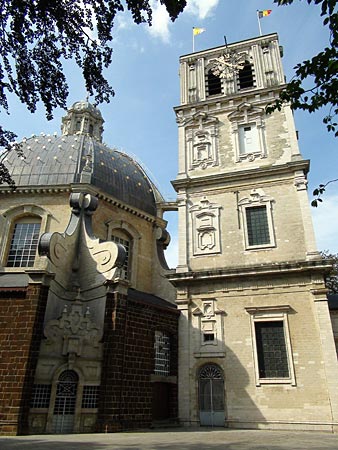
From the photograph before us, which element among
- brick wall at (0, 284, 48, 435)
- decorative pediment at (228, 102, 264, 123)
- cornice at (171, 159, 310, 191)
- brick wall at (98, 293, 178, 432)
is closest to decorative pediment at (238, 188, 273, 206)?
cornice at (171, 159, 310, 191)

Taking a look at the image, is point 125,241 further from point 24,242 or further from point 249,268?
point 249,268

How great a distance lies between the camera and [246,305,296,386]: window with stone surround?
52.4 feet

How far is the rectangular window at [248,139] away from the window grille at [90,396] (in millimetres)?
14456

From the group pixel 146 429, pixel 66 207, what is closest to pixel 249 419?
pixel 146 429

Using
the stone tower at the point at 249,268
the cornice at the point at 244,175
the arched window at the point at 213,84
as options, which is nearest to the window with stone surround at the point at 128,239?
the stone tower at the point at 249,268

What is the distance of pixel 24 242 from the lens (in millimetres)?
19484

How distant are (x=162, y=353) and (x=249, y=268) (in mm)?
5712

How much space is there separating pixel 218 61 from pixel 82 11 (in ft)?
66.1

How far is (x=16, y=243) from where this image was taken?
19.5 m

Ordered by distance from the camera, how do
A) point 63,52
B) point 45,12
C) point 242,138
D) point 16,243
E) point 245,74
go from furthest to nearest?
point 245,74
point 242,138
point 16,243
point 63,52
point 45,12

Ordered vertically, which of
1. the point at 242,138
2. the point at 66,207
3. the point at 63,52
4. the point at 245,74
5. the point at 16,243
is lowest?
the point at 63,52

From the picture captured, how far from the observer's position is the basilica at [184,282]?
13.8 meters

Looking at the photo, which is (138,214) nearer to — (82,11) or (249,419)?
(249,419)

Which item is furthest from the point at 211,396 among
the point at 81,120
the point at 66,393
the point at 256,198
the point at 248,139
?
the point at 81,120
